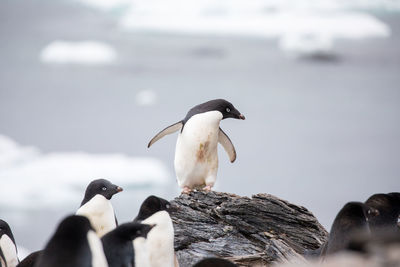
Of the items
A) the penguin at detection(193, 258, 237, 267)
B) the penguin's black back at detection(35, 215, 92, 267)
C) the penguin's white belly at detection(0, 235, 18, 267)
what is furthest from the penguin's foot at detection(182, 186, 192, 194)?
the penguin's black back at detection(35, 215, 92, 267)

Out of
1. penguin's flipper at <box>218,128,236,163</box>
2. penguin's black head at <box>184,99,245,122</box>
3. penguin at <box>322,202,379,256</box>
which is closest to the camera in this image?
penguin at <box>322,202,379,256</box>

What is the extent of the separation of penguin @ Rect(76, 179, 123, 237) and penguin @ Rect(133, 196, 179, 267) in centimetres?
54

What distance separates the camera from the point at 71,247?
12.8 feet

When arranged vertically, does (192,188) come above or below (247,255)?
above

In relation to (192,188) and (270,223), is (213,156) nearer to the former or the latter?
(192,188)

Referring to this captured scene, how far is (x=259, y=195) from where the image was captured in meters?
6.90

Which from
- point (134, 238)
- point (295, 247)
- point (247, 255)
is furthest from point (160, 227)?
point (295, 247)

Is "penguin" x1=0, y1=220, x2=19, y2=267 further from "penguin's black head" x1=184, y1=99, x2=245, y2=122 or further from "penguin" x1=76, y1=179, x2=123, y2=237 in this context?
"penguin's black head" x1=184, y1=99, x2=245, y2=122

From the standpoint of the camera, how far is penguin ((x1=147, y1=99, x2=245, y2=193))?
22.6 feet

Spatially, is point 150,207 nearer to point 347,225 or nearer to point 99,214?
point 99,214

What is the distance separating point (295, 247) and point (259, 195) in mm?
694

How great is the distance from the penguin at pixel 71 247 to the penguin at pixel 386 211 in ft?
9.03

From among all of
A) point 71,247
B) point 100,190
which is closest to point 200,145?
point 100,190

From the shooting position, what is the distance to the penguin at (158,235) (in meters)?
5.41
